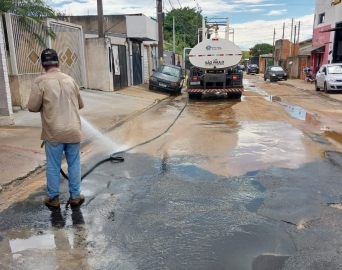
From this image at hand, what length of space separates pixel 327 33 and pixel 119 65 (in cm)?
1882

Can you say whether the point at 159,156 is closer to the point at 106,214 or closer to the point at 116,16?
the point at 106,214

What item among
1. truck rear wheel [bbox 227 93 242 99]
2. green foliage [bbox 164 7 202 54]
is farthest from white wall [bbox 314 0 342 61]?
green foliage [bbox 164 7 202 54]

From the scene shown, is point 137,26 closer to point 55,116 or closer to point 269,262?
point 55,116

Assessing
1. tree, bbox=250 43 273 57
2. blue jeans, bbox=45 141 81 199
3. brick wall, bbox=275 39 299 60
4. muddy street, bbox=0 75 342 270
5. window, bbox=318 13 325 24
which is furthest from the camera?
tree, bbox=250 43 273 57

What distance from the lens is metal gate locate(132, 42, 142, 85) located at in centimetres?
2282

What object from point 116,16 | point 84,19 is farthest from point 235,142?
point 84,19

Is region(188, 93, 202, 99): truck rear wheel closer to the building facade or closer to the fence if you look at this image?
the fence

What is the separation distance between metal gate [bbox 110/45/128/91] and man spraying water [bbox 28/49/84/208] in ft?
46.9

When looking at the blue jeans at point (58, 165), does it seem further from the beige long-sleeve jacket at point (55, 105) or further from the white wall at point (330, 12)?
the white wall at point (330, 12)

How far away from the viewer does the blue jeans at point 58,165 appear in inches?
164

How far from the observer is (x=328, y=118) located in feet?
36.7

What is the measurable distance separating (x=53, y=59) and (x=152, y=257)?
2567 mm

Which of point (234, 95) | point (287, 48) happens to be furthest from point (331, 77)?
point (287, 48)

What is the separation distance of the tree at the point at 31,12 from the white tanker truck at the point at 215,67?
6893 millimetres
